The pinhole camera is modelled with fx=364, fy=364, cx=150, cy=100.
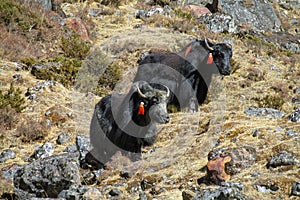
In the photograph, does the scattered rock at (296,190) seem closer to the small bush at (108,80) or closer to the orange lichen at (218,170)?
the orange lichen at (218,170)

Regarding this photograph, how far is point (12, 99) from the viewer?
33.8 ft

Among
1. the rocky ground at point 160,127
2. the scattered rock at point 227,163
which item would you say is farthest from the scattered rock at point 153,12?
the scattered rock at point 227,163

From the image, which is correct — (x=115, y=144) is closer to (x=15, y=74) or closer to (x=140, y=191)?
(x=140, y=191)

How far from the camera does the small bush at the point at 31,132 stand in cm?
888

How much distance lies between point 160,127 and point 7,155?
3634 mm

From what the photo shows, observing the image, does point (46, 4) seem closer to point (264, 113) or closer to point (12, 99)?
point (12, 99)

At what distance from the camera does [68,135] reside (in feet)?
29.7

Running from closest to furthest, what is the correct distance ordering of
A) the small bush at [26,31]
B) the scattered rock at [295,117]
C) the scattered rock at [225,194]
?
the scattered rock at [225,194]
the scattered rock at [295,117]
the small bush at [26,31]

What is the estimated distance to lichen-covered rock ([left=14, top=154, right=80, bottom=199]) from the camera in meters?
6.35

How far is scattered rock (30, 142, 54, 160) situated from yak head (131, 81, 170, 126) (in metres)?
2.12

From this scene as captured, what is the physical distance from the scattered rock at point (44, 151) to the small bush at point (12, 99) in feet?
7.09

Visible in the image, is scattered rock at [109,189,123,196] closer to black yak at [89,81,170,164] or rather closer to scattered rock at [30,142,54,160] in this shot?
black yak at [89,81,170,164]

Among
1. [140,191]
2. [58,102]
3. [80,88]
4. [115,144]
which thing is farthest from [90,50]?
[140,191]

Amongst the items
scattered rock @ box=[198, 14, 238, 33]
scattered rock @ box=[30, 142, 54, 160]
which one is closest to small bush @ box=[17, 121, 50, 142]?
scattered rock @ box=[30, 142, 54, 160]
